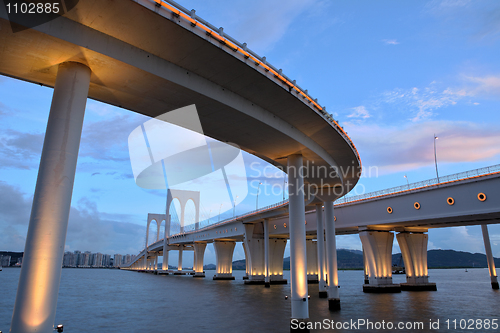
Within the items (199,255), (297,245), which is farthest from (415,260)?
(199,255)

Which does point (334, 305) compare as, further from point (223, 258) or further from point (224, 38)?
point (223, 258)

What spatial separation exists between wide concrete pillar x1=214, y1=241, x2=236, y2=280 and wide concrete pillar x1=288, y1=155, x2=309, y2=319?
6195 cm

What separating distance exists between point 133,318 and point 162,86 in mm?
16187

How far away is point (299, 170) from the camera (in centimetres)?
1861

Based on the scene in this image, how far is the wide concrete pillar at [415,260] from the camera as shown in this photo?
4416 cm

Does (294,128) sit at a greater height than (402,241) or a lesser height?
greater

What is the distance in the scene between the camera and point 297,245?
1734cm

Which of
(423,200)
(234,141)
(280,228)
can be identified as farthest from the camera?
(280,228)

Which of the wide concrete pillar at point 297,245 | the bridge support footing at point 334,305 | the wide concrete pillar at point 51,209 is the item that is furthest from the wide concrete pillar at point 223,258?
the wide concrete pillar at point 51,209

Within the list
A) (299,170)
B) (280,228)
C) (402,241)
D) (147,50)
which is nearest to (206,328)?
(299,170)

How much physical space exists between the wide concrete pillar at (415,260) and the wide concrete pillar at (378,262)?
2.46 meters

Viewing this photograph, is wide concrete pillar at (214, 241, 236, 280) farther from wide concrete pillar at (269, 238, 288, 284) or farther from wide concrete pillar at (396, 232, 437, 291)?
wide concrete pillar at (396, 232, 437, 291)

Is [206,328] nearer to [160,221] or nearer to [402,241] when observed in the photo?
[402,241]

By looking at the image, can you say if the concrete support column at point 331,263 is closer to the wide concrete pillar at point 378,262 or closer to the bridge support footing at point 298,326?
the bridge support footing at point 298,326
